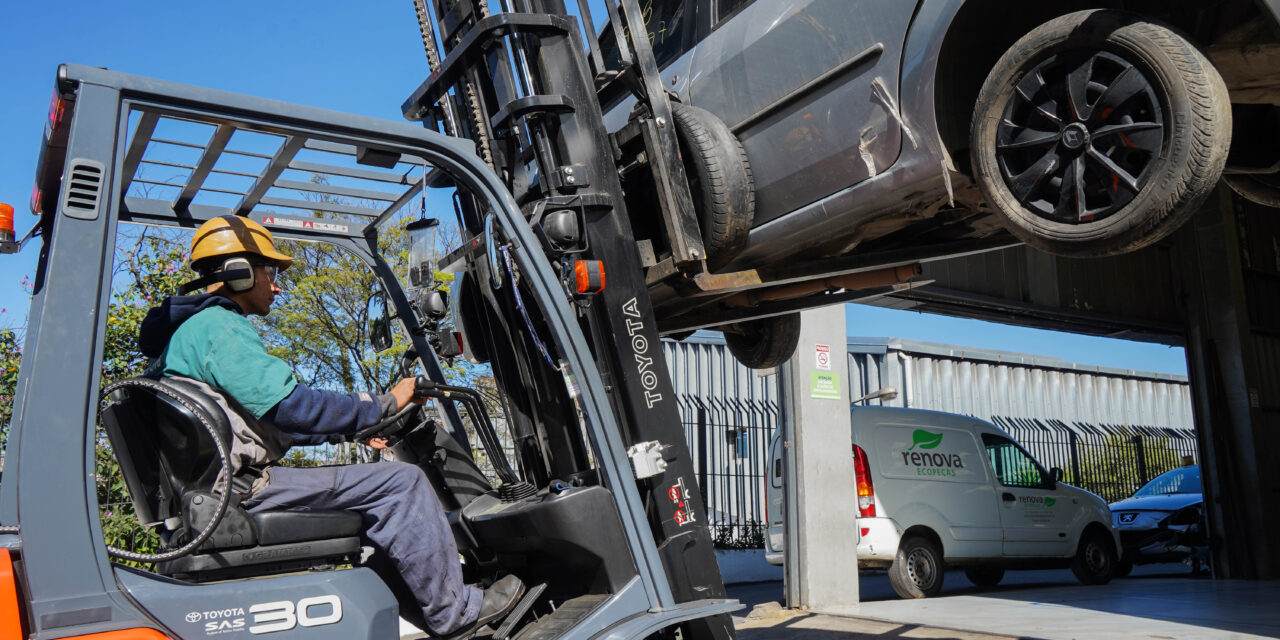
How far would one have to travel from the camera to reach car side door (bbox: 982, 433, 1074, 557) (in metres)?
11.2

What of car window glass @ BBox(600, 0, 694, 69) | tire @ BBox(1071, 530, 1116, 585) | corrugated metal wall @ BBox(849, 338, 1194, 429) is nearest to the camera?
car window glass @ BBox(600, 0, 694, 69)

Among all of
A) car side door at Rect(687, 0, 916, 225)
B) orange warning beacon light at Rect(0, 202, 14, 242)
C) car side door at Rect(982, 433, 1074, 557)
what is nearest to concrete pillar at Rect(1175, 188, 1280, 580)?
car side door at Rect(982, 433, 1074, 557)

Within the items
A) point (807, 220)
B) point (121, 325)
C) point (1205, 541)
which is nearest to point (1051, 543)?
point (1205, 541)

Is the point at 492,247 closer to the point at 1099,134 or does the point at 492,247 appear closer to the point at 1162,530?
the point at 1099,134

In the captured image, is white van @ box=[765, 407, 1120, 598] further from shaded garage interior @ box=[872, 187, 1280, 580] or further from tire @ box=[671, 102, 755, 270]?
tire @ box=[671, 102, 755, 270]

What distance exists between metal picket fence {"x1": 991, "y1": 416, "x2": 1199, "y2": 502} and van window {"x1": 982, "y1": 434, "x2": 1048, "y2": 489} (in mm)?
4394

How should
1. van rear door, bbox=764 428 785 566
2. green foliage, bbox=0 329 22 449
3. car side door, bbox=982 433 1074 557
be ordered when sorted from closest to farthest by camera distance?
green foliage, bbox=0 329 22 449 → van rear door, bbox=764 428 785 566 → car side door, bbox=982 433 1074 557

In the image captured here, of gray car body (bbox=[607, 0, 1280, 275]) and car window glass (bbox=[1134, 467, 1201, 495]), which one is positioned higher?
gray car body (bbox=[607, 0, 1280, 275])

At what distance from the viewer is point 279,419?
10.0 feet

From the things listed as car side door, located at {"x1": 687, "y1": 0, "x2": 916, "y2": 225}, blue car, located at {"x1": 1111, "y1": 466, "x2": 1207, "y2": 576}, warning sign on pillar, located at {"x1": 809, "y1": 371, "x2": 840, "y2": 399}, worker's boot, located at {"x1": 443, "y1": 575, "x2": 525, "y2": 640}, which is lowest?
blue car, located at {"x1": 1111, "y1": 466, "x2": 1207, "y2": 576}

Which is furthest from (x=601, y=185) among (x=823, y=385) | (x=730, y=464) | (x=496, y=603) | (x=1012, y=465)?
(x=730, y=464)

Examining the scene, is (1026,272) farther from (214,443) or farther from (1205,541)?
(214,443)

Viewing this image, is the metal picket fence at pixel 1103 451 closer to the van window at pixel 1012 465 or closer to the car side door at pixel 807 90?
the van window at pixel 1012 465

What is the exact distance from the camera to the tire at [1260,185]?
397 centimetres
